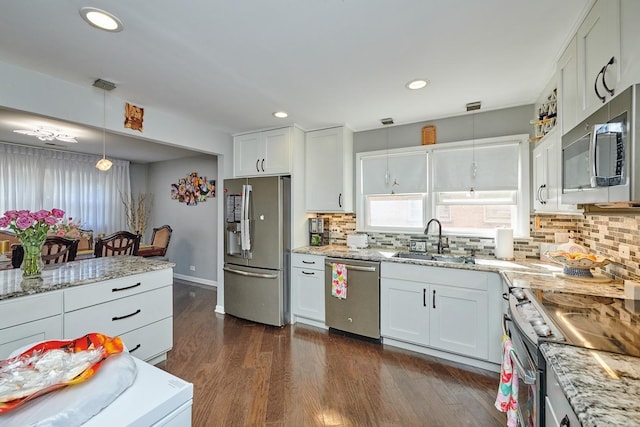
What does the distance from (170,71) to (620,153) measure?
2.51 metres

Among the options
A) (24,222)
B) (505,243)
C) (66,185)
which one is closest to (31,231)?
(24,222)

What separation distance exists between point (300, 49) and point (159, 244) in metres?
4.29

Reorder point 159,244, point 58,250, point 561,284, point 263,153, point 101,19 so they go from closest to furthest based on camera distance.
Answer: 1. point 101,19
2. point 561,284
3. point 58,250
4. point 263,153
5. point 159,244

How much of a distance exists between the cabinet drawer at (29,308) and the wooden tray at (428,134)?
343 cm

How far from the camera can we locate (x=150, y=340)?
Answer: 2.23 metres

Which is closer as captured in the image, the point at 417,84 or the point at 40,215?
the point at 40,215

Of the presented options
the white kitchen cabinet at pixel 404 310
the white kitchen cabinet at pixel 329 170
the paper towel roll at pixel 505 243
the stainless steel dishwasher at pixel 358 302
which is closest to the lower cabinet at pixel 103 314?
the stainless steel dishwasher at pixel 358 302

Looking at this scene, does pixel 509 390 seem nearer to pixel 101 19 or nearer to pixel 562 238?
pixel 562 238

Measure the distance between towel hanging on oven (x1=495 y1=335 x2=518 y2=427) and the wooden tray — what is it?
87.4 inches

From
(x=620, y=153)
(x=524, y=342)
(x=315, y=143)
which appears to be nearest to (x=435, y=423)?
(x=524, y=342)

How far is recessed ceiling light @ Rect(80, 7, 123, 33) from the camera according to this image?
1.37m

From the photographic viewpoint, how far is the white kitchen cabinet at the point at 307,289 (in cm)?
308

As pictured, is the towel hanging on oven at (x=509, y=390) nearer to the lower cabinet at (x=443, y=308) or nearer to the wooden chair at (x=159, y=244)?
the lower cabinet at (x=443, y=308)

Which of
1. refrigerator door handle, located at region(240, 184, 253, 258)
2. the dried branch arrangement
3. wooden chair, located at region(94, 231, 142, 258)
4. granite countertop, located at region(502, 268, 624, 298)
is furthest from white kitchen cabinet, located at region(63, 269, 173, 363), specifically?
the dried branch arrangement
